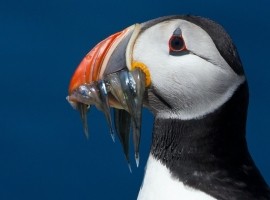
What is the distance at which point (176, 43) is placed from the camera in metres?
3.11

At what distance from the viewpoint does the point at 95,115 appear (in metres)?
5.18

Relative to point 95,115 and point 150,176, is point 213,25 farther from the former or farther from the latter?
point 95,115

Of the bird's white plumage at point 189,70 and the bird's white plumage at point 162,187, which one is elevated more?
the bird's white plumage at point 189,70

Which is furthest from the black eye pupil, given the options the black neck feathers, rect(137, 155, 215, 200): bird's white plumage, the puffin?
rect(137, 155, 215, 200): bird's white plumage

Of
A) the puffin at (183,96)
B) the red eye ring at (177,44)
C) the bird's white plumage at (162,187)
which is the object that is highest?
the red eye ring at (177,44)

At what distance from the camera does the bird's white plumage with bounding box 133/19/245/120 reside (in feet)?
10.2

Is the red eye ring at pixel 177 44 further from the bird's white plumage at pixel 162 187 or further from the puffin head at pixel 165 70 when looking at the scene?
the bird's white plumage at pixel 162 187

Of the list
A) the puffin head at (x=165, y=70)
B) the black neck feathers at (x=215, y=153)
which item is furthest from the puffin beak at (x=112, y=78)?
the black neck feathers at (x=215, y=153)

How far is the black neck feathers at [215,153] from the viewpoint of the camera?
10.3 feet

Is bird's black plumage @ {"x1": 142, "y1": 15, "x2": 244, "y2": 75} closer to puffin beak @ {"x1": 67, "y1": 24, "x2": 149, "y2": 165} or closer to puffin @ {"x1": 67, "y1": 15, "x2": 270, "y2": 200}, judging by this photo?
puffin @ {"x1": 67, "y1": 15, "x2": 270, "y2": 200}

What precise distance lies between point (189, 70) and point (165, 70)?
0.07 m

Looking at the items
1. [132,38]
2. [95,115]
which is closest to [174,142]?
[132,38]

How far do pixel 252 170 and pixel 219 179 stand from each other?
4.4 inches

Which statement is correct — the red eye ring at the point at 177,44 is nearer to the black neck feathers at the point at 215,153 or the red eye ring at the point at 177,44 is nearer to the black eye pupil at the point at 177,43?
the black eye pupil at the point at 177,43
